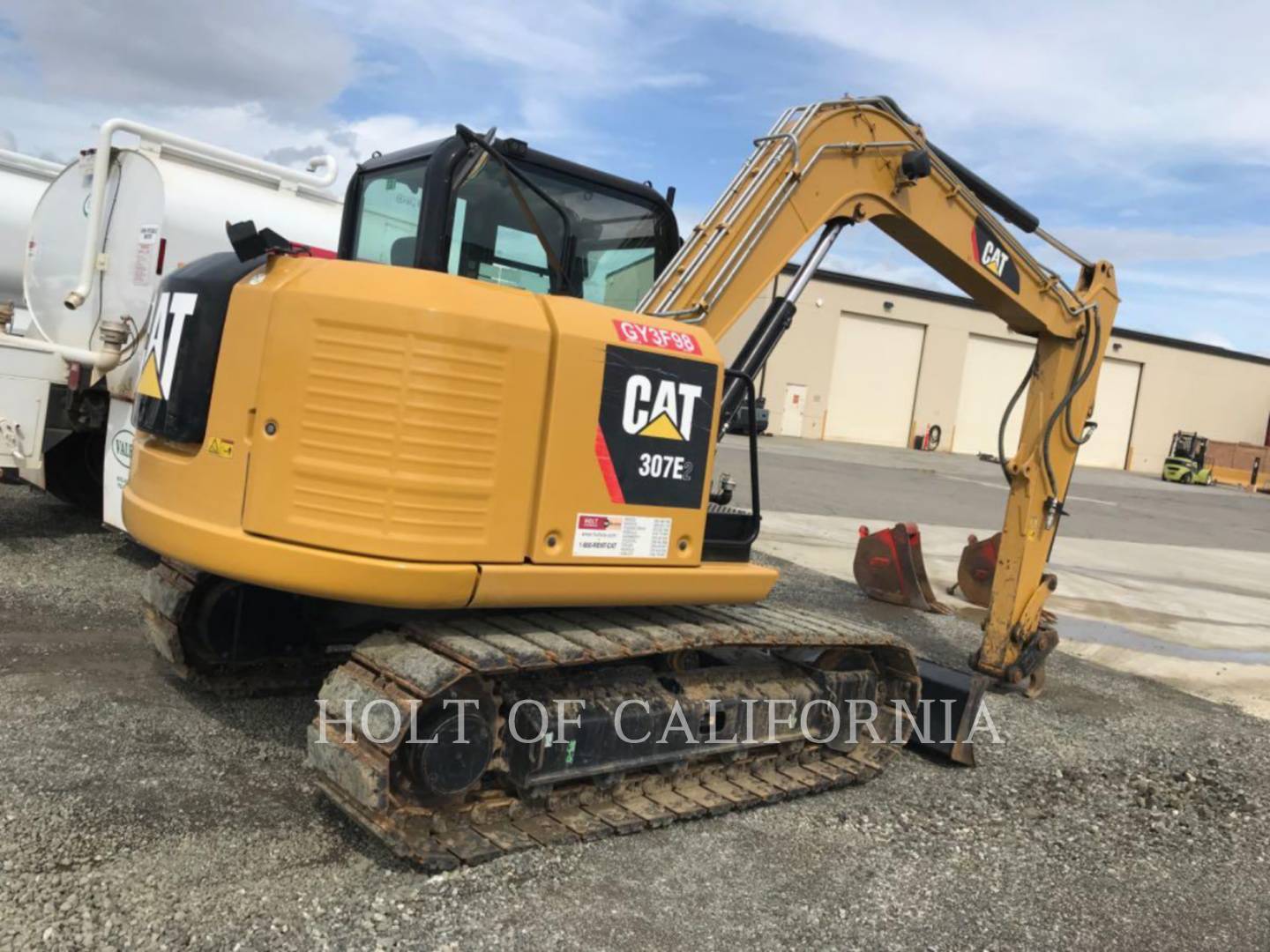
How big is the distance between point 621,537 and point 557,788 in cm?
105

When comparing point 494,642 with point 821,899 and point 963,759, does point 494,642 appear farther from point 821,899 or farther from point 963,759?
point 963,759

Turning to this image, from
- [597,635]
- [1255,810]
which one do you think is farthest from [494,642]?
[1255,810]

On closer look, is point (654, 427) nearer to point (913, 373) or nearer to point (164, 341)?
point (164, 341)

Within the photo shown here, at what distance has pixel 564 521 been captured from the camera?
3.78m

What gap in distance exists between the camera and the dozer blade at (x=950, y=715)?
5344 millimetres

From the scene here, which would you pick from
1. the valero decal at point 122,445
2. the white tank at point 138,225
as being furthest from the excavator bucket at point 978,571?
the valero decal at point 122,445

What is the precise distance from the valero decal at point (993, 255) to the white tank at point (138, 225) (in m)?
5.03

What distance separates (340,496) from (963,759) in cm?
358

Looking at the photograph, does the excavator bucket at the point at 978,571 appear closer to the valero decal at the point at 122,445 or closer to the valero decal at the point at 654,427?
the valero decal at the point at 654,427

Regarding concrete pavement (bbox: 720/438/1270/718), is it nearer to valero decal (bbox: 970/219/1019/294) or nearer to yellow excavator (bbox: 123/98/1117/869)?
valero decal (bbox: 970/219/1019/294)

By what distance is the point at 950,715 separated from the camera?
17.6 feet

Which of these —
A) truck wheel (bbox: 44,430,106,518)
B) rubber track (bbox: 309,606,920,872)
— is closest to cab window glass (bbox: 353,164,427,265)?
rubber track (bbox: 309,606,920,872)

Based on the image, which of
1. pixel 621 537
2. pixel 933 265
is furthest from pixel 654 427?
pixel 933 265

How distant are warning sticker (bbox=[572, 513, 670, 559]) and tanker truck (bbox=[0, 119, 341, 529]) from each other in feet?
13.4
